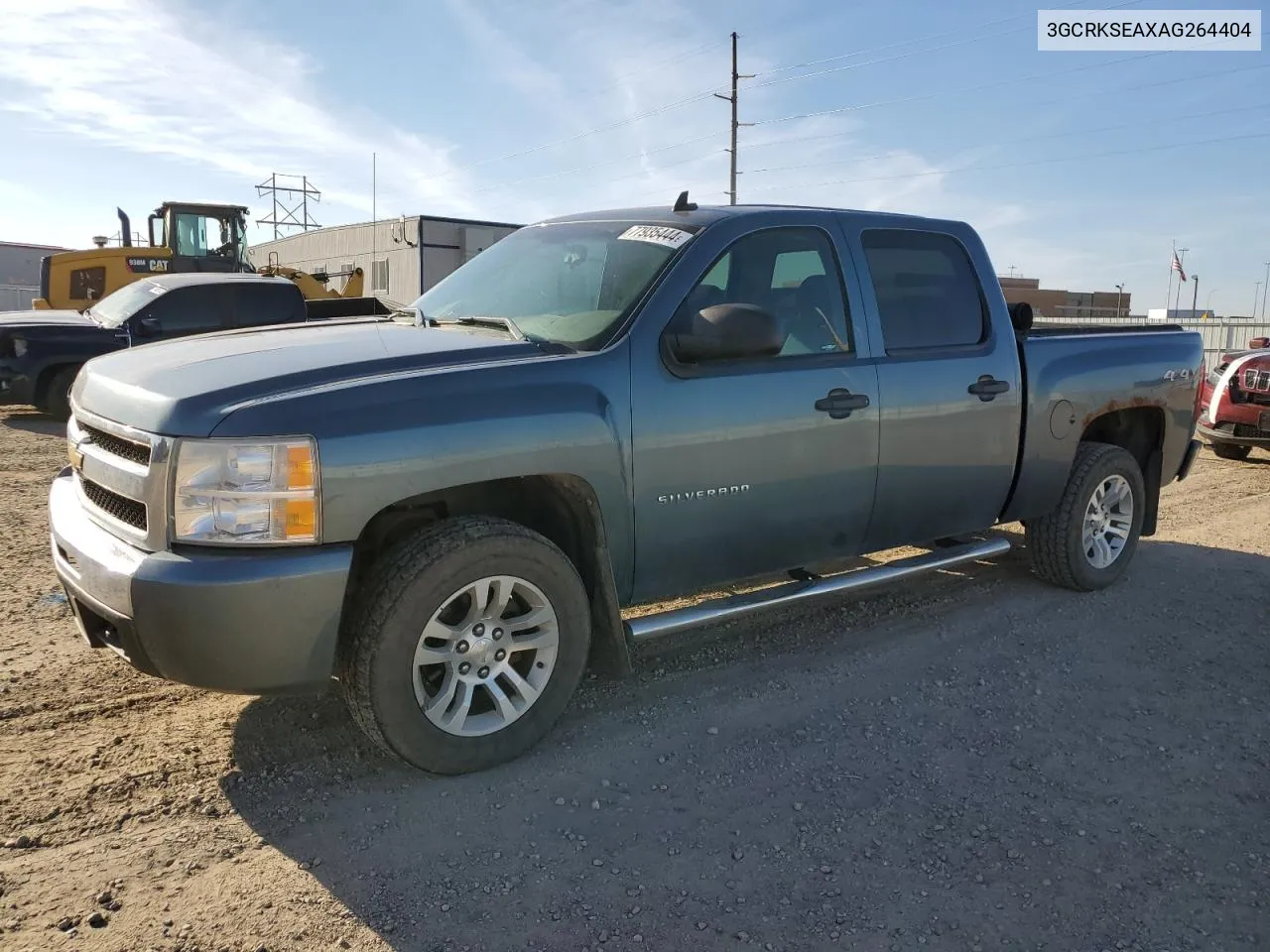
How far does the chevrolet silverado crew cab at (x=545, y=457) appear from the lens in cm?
283

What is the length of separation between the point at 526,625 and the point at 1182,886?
7.08 ft

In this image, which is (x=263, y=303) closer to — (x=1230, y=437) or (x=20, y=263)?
(x=1230, y=437)

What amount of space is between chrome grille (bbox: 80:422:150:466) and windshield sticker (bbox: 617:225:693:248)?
2078 mm

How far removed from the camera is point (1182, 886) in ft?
9.23

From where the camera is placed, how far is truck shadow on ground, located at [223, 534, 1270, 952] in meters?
2.65

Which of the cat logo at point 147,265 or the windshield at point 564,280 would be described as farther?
the cat logo at point 147,265

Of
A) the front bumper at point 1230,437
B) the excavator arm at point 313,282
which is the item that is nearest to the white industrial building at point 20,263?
the excavator arm at point 313,282

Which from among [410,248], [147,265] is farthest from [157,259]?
[410,248]

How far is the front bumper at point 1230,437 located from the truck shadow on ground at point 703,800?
6724 mm

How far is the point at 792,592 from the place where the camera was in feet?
13.5

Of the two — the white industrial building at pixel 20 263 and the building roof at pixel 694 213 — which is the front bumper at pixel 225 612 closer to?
the building roof at pixel 694 213

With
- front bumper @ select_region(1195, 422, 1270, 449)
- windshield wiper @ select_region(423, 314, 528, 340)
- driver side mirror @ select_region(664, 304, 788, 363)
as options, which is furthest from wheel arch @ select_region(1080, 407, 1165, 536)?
front bumper @ select_region(1195, 422, 1270, 449)

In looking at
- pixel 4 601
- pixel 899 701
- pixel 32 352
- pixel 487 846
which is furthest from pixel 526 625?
pixel 32 352

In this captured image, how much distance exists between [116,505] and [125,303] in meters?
10.6
